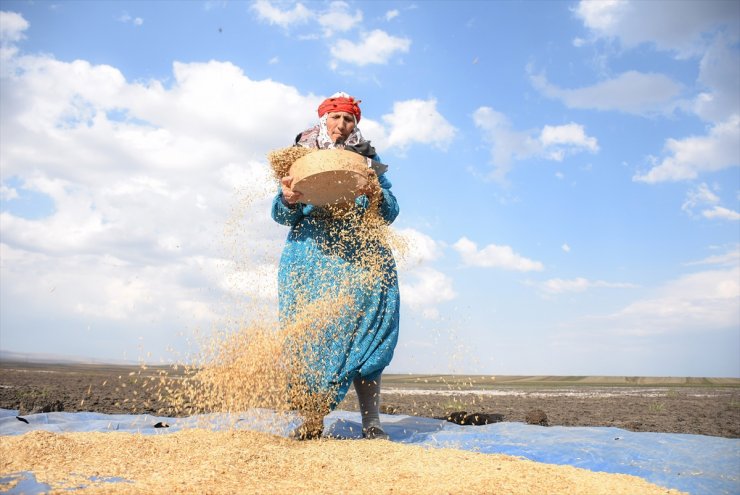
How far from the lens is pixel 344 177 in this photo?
3850 millimetres

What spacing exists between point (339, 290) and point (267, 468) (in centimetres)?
148

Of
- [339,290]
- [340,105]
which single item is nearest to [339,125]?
[340,105]

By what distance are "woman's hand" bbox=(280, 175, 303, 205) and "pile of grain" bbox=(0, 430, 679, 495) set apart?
168 cm

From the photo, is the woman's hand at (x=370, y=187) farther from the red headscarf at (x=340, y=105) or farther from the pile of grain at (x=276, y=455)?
the red headscarf at (x=340, y=105)

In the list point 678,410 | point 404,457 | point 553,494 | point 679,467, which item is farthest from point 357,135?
point 678,410

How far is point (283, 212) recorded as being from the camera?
4.34 m

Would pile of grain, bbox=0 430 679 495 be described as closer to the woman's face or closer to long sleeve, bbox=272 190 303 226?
long sleeve, bbox=272 190 303 226

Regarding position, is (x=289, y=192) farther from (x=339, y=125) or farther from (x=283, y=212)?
(x=339, y=125)

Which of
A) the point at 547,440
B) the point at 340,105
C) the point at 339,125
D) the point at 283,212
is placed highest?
the point at 340,105

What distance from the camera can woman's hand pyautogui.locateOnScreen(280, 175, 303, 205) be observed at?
4059 millimetres

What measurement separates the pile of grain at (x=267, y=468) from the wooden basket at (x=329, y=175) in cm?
174

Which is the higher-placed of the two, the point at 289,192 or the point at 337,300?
the point at 289,192

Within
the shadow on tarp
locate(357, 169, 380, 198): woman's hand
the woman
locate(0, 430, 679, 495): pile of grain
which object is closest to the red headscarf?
the woman

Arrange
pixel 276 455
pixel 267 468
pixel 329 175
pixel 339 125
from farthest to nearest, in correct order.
A: pixel 339 125, pixel 329 175, pixel 276 455, pixel 267 468
